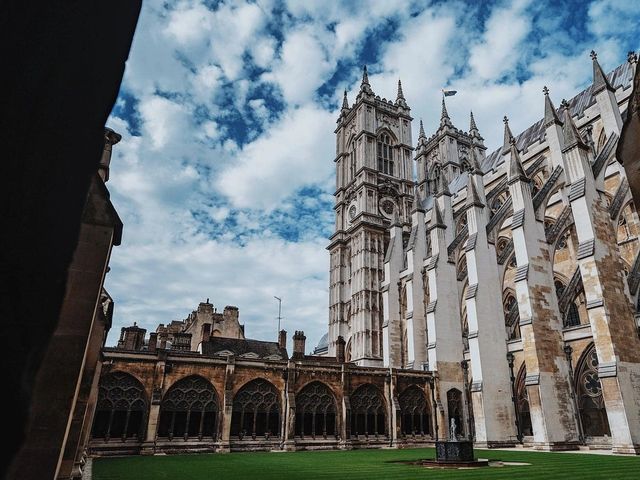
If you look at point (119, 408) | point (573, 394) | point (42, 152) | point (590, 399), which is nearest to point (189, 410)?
point (119, 408)

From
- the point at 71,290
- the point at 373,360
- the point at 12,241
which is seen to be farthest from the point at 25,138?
the point at 373,360

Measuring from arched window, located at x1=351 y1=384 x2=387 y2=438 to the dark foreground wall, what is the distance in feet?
74.4

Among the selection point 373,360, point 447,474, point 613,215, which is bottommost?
point 447,474

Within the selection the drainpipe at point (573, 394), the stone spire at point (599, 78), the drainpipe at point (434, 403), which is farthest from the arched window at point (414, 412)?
the stone spire at point (599, 78)

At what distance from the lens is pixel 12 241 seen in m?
0.88

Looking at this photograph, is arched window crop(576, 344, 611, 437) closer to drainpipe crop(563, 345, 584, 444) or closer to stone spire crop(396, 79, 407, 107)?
drainpipe crop(563, 345, 584, 444)

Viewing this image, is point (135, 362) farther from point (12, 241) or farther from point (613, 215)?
point (613, 215)

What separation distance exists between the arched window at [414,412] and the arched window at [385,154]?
2793 centimetres

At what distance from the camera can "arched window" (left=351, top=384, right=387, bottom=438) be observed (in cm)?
2198

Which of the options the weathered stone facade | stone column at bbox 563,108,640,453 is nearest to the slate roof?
the weathered stone facade

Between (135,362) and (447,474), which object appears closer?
(447,474)

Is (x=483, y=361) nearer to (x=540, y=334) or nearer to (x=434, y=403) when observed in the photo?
(x=540, y=334)

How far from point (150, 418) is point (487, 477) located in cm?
1371

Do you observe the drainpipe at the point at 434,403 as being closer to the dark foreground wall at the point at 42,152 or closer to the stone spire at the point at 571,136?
the stone spire at the point at 571,136
